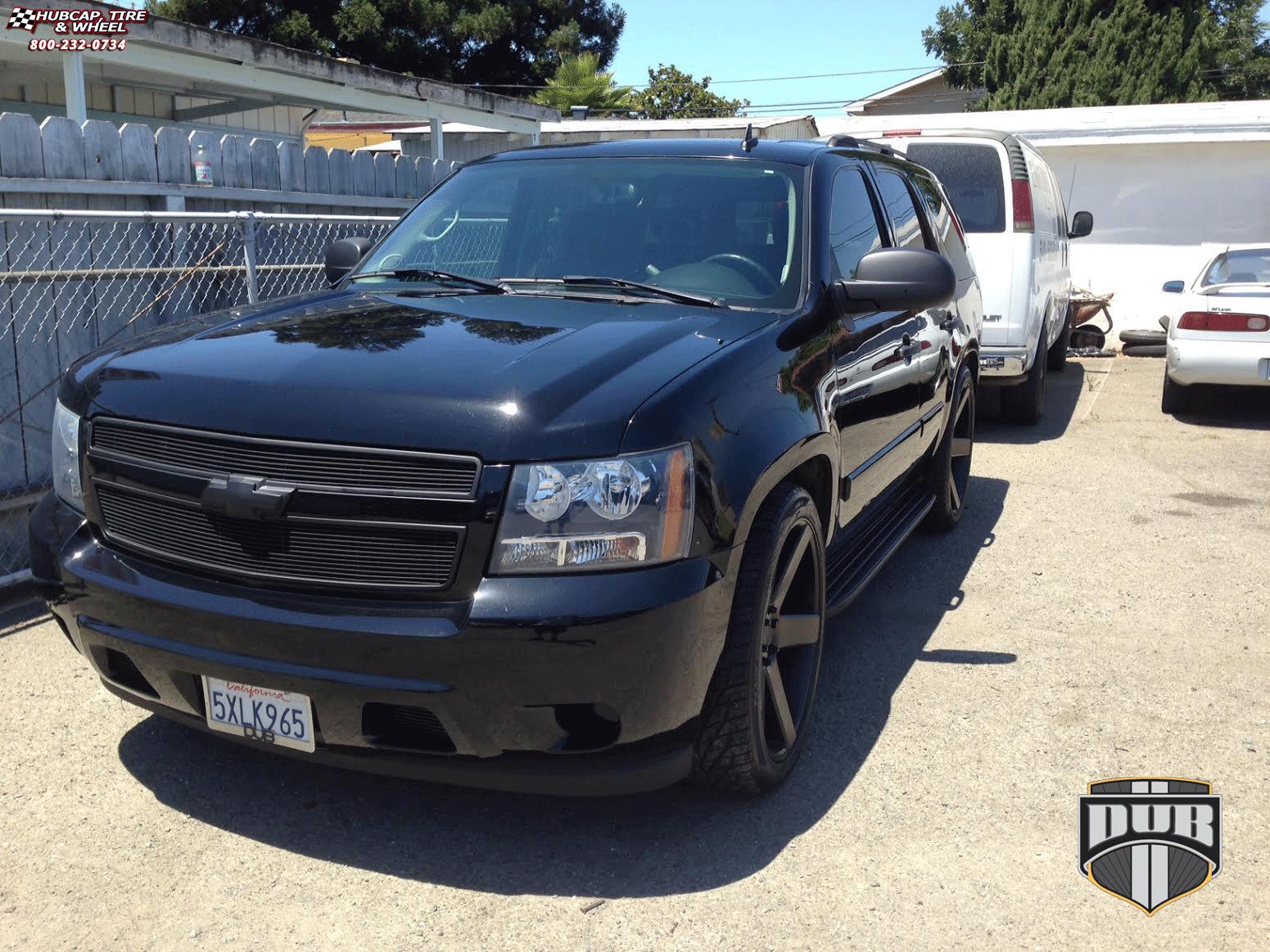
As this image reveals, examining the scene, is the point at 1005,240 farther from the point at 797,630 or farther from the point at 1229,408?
the point at 797,630

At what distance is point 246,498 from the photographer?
9.43ft

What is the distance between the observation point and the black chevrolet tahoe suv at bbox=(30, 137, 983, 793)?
2770 mm

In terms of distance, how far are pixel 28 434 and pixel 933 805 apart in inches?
176

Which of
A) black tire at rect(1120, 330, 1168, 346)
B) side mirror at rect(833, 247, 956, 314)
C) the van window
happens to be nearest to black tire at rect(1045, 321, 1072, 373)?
black tire at rect(1120, 330, 1168, 346)

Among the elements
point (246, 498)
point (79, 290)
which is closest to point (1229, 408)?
point (79, 290)

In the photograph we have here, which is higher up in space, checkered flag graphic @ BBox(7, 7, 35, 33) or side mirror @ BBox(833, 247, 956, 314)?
checkered flag graphic @ BBox(7, 7, 35, 33)

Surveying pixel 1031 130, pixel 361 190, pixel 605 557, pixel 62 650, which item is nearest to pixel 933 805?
pixel 605 557

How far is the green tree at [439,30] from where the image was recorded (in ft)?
104

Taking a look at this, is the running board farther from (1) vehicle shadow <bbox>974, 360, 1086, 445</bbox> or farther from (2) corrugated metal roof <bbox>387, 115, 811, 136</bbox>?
(2) corrugated metal roof <bbox>387, 115, 811, 136</bbox>

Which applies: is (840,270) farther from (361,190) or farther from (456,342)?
(361,190)

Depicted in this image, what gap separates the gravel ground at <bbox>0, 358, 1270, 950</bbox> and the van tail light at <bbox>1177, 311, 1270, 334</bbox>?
5318mm

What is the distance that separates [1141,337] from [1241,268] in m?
5.34

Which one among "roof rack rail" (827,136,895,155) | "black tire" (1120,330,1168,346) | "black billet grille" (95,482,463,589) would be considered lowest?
"black tire" (1120,330,1168,346)

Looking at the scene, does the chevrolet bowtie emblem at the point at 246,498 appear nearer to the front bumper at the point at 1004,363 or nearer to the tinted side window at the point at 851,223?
the tinted side window at the point at 851,223
